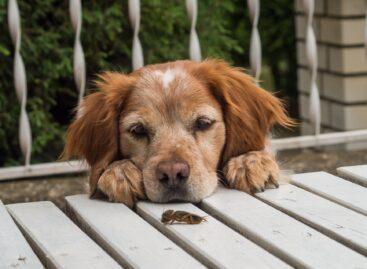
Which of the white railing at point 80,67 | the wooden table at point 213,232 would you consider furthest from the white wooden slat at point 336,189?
the white railing at point 80,67

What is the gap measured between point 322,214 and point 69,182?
3253 mm

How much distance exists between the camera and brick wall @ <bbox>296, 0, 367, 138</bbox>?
20.9 ft

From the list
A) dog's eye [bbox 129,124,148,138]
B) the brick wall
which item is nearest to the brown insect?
dog's eye [bbox 129,124,148,138]

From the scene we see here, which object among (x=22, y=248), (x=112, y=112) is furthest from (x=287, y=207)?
(x=112, y=112)

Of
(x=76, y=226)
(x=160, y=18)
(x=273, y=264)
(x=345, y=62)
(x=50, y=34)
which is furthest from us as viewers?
(x=345, y=62)

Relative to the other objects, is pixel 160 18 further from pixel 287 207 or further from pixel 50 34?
pixel 287 207

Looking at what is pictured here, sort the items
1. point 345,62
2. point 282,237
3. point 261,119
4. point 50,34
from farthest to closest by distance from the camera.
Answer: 1. point 345,62
2. point 50,34
3. point 261,119
4. point 282,237

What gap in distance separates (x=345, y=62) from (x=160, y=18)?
140 centimetres

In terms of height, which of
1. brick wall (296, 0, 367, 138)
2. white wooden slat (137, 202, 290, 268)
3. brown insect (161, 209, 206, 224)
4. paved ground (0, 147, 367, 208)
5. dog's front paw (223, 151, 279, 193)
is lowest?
paved ground (0, 147, 367, 208)

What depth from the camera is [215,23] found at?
6.15 metres

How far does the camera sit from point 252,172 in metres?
2.96

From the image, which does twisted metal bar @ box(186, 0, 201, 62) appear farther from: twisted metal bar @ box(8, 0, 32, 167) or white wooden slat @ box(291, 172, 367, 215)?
white wooden slat @ box(291, 172, 367, 215)

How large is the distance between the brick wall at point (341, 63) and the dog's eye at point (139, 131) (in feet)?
11.0

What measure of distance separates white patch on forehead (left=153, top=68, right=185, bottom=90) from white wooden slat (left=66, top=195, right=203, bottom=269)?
0.60 meters
